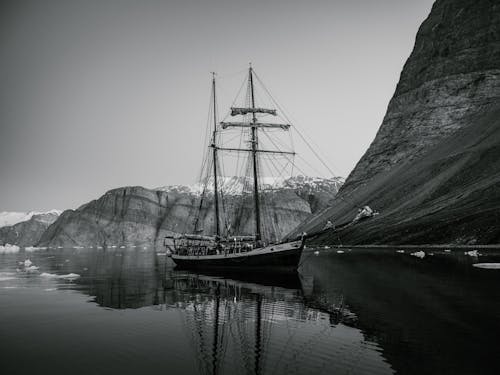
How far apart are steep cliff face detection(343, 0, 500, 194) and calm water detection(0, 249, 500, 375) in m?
125

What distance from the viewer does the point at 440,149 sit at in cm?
12838

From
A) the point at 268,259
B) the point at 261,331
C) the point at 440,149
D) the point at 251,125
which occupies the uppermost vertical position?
the point at 440,149

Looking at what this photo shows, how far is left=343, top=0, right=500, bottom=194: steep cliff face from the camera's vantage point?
470ft

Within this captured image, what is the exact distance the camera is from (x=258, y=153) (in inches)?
2613

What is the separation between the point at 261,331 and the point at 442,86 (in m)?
163

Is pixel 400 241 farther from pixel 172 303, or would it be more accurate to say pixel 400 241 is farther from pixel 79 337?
pixel 79 337

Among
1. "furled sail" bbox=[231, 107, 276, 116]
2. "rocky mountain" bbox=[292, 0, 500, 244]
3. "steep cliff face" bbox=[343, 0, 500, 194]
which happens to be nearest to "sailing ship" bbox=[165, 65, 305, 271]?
"furled sail" bbox=[231, 107, 276, 116]

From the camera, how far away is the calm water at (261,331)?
13211 millimetres

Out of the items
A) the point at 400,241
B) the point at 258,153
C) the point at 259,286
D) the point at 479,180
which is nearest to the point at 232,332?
the point at 259,286

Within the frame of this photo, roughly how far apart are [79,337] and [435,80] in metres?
172

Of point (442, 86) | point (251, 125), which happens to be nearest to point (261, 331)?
point (251, 125)

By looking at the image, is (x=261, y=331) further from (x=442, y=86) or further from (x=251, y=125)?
(x=442, y=86)

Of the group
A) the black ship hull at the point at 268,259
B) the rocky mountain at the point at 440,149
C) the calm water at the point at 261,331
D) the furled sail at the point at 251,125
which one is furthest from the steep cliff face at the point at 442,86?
the calm water at the point at 261,331

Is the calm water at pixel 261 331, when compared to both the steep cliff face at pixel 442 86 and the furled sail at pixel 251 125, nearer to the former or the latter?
the furled sail at pixel 251 125
